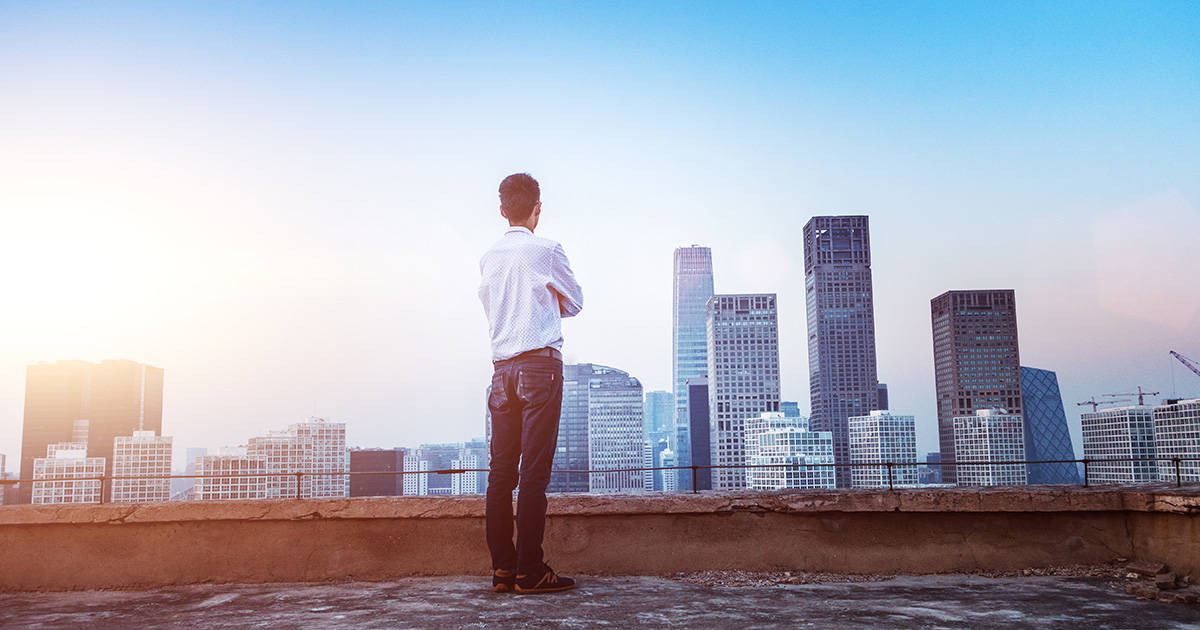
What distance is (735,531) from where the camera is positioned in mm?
4207

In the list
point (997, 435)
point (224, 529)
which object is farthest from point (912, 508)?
point (997, 435)

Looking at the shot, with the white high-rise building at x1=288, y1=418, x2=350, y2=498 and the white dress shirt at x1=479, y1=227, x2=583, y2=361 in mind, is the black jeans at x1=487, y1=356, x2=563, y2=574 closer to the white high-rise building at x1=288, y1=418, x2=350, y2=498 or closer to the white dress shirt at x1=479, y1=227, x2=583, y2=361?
the white dress shirt at x1=479, y1=227, x2=583, y2=361

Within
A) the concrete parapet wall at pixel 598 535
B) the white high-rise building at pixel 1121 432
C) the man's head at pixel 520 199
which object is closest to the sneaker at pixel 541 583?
the concrete parapet wall at pixel 598 535

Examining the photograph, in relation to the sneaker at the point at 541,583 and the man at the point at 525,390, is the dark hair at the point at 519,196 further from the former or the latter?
the sneaker at the point at 541,583

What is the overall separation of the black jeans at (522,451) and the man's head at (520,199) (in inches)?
30.3

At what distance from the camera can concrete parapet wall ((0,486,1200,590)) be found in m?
4.10

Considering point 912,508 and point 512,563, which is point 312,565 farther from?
point 912,508

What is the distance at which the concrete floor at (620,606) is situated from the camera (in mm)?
2846

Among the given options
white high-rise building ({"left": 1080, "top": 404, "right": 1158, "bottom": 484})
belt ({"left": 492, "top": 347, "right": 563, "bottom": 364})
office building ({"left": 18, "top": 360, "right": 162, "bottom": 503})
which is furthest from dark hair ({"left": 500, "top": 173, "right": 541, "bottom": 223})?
white high-rise building ({"left": 1080, "top": 404, "right": 1158, "bottom": 484})

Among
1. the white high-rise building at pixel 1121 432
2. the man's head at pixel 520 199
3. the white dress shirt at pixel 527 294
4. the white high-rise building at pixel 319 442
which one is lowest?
the white high-rise building at pixel 1121 432

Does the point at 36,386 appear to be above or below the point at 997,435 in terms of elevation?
above

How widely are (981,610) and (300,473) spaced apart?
3.35m

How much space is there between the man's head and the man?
15 cm

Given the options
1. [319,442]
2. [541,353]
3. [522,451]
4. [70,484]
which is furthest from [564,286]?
[319,442]
